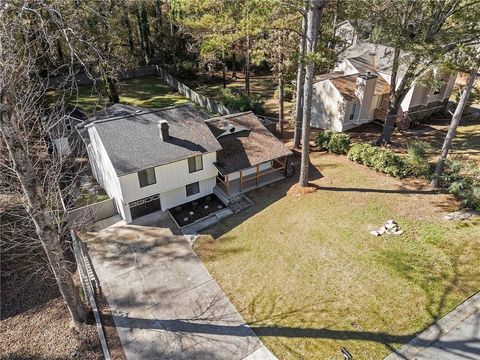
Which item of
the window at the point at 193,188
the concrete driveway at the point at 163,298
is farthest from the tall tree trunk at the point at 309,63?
the concrete driveway at the point at 163,298

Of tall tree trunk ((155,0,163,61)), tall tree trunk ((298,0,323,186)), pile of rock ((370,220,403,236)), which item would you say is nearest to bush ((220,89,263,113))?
tall tree trunk ((298,0,323,186))

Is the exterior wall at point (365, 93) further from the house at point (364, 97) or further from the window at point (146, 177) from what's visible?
the window at point (146, 177)

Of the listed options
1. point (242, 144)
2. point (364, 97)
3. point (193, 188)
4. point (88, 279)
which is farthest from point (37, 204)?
point (364, 97)

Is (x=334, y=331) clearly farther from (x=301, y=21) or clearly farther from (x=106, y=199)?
(x=301, y=21)

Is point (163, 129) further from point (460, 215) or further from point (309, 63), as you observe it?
point (460, 215)

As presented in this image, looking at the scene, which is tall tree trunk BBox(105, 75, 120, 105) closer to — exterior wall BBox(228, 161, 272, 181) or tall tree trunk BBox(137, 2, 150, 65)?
tall tree trunk BBox(137, 2, 150, 65)
